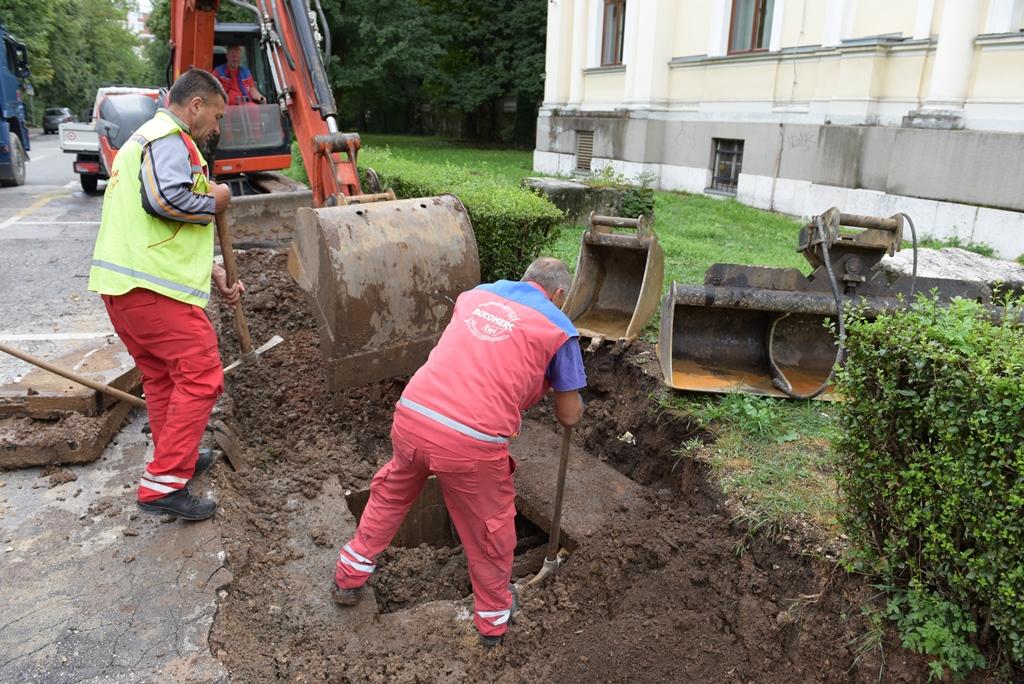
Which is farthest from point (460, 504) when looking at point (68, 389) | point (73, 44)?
point (73, 44)

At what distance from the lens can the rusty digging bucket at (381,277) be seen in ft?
13.9

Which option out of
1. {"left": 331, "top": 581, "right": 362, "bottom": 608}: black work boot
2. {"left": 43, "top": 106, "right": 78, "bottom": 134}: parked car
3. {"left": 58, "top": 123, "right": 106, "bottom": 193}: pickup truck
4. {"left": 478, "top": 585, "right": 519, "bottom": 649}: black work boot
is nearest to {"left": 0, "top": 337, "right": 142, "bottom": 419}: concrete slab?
{"left": 331, "top": 581, "right": 362, "bottom": 608}: black work boot

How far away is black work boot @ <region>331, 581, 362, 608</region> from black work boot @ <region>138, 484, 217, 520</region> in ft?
2.37

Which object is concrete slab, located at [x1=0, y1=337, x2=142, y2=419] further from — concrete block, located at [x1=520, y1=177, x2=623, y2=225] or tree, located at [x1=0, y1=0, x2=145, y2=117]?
tree, located at [x1=0, y1=0, x2=145, y2=117]

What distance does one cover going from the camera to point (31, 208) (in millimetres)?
11758

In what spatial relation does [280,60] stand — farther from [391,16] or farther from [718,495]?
[391,16]

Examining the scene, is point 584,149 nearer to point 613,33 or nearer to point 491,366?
point 613,33

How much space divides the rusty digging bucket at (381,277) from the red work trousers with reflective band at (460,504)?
138 cm

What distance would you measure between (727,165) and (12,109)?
1350 cm

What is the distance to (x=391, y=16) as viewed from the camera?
23.9m

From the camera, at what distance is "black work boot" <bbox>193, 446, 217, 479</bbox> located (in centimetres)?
378

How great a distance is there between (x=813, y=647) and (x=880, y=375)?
106 cm

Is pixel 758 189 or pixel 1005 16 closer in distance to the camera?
pixel 1005 16

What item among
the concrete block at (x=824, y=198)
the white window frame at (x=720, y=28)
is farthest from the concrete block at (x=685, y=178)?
the concrete block at (x=824, y=198)
